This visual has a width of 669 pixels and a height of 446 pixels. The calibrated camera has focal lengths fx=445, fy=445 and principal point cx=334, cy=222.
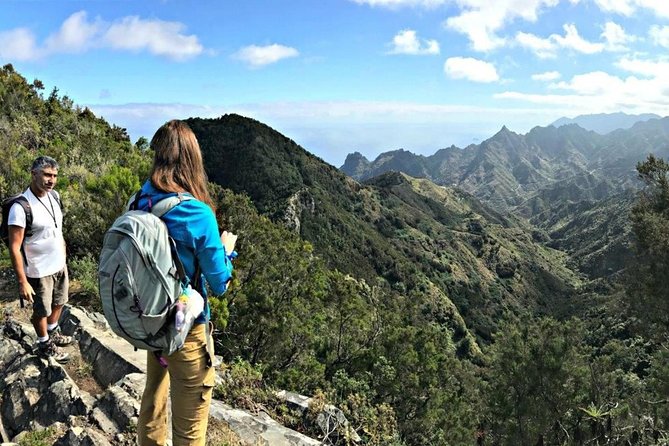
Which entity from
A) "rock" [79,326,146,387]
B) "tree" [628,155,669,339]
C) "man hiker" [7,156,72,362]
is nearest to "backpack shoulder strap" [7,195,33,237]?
"man hiker" [7,156,72,362]

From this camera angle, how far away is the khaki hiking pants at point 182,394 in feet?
8.77

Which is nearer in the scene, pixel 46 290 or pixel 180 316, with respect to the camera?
pixel 180 316

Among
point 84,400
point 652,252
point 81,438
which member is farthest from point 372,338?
point 81,438

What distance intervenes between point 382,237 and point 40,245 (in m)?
123

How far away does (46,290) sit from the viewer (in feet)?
15.7

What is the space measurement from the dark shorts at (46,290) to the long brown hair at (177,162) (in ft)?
10.1

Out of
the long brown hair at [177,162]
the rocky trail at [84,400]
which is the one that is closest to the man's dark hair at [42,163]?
the rocky trail at [84,400]

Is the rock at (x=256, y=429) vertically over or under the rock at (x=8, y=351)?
under

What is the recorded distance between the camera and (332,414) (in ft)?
17.6

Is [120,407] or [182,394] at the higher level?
[182,394]

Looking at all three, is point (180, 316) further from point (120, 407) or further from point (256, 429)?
point (256, 429)

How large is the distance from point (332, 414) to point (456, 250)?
473 feet

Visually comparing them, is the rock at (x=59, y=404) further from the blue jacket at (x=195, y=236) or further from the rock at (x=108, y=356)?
the blue jacket at (x=195, y=236)

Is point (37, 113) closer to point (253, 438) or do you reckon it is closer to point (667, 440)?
point (253, 438)
